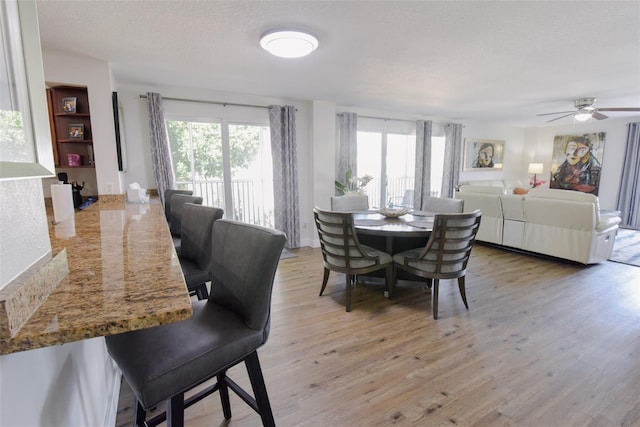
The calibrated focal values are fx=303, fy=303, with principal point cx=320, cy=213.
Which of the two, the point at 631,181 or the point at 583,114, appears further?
the point at 631,181

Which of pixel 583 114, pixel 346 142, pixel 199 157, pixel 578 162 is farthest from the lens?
pixel 578 162

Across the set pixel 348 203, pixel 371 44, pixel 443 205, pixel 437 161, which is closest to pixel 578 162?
pixel 437 161

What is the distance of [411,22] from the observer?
2.09 m

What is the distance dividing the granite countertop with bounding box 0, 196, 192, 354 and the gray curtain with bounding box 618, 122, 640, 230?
343 inches

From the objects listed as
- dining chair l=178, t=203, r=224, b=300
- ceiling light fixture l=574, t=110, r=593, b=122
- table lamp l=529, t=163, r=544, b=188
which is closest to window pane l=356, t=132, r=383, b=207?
ceiling light fixture l=574, t=110, r=593, b=122

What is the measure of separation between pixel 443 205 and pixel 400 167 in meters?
2.48

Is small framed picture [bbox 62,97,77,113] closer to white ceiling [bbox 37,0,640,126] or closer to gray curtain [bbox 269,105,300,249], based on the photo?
white ceiling [bbox 37,0,640,126]

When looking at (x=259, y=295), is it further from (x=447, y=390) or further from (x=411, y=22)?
(x=411, y=22)

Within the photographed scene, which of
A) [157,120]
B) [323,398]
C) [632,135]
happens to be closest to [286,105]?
Answer: [157,120]

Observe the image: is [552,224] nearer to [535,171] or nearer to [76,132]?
[535,171]

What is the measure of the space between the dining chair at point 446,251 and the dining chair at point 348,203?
1243 mm

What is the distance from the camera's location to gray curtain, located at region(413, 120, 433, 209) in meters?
5.98

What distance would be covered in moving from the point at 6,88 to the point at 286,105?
426cm

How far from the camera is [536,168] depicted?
7.45 metres
